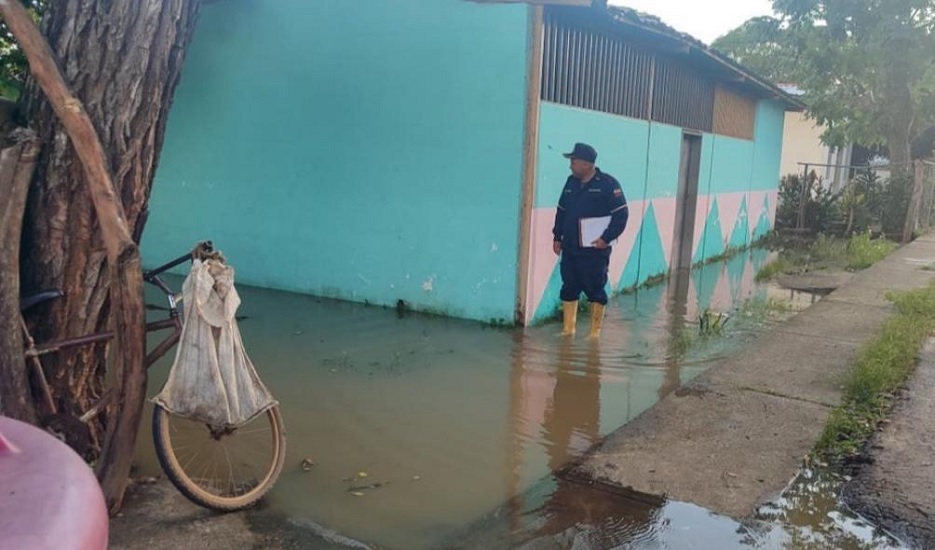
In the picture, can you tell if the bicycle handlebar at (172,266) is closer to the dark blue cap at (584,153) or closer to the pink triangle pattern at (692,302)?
the dark blue cap at (584,153)

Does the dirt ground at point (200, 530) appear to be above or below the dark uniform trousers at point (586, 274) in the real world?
below

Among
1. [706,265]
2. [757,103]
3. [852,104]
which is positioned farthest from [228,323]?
[852,104]

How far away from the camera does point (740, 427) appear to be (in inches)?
180

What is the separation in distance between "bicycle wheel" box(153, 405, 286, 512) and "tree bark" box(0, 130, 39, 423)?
21.9 inches

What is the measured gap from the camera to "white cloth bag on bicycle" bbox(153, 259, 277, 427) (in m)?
3.20

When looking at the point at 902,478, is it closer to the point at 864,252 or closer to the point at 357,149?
the point at 357,149

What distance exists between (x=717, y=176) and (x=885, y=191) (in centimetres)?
709

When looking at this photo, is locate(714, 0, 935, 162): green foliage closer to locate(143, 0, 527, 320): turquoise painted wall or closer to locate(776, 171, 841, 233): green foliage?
locate(776, 171, 841, 233): green foliage

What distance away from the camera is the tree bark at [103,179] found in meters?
3.32

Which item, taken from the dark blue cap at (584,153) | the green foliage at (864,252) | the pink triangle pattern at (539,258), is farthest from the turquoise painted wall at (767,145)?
the dark blue cap at (584,153)

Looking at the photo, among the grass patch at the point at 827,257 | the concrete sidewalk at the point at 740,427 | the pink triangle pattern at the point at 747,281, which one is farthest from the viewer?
the grass patch at the point at 827,257

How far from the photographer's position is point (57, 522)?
154 cm

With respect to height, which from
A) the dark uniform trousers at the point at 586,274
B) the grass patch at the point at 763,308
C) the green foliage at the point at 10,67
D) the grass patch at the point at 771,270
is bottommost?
the grass patch at the point at 763,308

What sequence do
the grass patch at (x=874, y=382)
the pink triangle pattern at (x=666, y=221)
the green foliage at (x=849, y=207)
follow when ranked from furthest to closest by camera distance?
the green foliage at (x=849, y=207) < the pink triangle pattern at (x=666, y=221) < the grass patch at (x=874, y=382)
